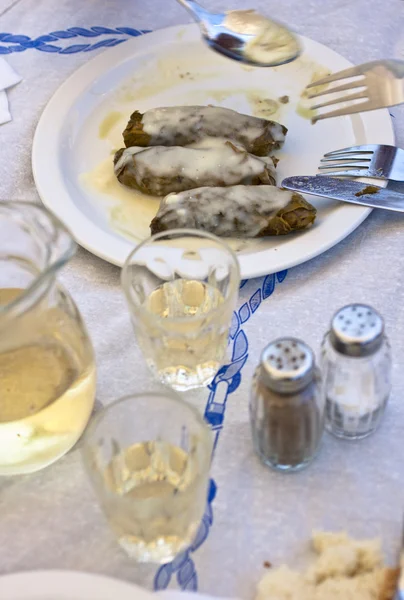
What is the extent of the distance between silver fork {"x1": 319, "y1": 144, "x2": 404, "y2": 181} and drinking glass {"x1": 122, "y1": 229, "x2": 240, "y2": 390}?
0.27 meters

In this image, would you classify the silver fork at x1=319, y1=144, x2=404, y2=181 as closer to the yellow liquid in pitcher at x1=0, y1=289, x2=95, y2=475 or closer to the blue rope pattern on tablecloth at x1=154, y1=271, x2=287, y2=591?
the blue rope pattern on tablecloth at x1=154, y1=271, x2=287, y2=591

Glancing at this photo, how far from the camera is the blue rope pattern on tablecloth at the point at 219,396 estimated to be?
2.07 ft

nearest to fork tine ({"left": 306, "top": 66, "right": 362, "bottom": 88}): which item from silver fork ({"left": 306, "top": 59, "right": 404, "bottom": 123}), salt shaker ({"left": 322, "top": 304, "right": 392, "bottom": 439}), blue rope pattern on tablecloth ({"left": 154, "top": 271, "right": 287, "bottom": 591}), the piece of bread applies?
silver fork ({"left": 306, "top": 59, "right": 404, "bottom": 123})

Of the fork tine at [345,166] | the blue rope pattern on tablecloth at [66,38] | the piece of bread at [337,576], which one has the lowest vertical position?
the piece of bread at [337,576]

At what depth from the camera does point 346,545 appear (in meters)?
0.63

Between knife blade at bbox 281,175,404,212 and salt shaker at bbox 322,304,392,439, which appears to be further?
knife blade at bbox 281,175,404,212

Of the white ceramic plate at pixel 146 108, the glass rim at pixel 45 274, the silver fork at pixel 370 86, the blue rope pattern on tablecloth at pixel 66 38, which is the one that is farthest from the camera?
the blue rope pattern on tablecloth at pixel 66 38

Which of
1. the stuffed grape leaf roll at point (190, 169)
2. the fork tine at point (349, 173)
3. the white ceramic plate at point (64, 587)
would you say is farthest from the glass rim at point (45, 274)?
the fork tine at point (349, 173)

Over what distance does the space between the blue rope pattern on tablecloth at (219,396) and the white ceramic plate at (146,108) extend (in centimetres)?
3

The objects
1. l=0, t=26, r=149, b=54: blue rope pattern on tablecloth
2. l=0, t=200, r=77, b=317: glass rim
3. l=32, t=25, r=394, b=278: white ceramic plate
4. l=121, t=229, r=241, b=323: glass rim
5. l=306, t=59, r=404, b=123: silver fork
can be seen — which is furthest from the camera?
l=0, t=26, r=149, b=54: blue rope pattern on tablecloth

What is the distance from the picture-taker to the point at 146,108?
1.10m

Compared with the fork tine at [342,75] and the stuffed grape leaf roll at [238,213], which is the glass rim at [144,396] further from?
the fork tine at [342,75]

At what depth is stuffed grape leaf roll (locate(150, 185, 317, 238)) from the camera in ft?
2.90

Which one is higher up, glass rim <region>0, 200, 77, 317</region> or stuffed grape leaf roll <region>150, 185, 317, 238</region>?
glass rim <region>0, 200, 77, 317</region>
